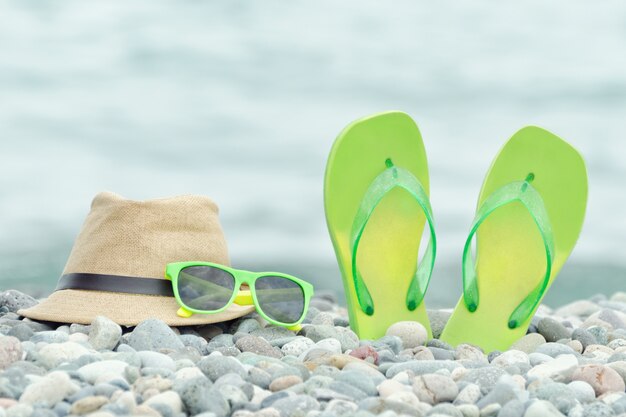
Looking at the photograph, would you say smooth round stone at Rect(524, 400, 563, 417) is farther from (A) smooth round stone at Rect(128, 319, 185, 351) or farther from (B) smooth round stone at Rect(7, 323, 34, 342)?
(B) smooth round stone at Rect(7, 323, 34, 342)

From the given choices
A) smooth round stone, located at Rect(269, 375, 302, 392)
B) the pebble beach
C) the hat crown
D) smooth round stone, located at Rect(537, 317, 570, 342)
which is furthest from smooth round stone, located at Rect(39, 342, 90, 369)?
smooth round stone, located at Rect(537, 317, 570, 342)

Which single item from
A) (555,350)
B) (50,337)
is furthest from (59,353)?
(555,350)

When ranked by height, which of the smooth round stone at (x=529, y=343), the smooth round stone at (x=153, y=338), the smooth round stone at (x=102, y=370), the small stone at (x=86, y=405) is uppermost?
the smooth round stone at (x=529, y=343)

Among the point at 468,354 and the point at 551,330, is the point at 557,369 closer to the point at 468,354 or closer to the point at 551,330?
the point at 468,354

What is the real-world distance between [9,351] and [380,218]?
1487 mm

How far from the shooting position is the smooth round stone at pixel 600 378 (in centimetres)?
226

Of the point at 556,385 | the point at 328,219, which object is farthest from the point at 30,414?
the point at 328,219

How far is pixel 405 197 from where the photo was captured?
3279mm

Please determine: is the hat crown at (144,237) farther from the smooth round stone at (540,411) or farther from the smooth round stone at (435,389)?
the smooth round stone at (540,411)

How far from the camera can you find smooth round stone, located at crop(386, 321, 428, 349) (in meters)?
2.96

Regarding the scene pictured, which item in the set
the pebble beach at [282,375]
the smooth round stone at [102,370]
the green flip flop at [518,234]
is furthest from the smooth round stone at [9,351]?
the green flip flop at [518,234]

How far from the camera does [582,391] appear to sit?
2201 millimetres

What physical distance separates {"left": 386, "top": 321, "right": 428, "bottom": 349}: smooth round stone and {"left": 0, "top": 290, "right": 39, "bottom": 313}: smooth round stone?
1.47m

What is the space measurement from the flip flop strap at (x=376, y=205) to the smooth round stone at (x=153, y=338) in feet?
2.41
